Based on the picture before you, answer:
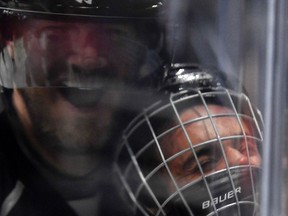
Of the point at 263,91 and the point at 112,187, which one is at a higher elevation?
the point at 263,91

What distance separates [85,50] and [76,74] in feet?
0.13

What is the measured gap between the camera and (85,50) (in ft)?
3.45

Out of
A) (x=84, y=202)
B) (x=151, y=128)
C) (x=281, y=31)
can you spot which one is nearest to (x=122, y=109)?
(x=151, y=128)

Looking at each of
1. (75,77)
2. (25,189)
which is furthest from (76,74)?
(25,189)

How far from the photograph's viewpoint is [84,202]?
109 centimetres

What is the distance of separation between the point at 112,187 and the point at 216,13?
32cm

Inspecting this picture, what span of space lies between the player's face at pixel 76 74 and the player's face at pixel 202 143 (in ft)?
0.35

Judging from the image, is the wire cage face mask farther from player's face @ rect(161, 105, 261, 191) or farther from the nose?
the nose

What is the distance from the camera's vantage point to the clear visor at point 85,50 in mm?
1046

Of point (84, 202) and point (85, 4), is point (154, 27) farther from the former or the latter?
point (84, 202)

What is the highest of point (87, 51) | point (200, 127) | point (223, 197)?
point (87, 51)

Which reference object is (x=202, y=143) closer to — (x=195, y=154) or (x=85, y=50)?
(x=195, y=154)

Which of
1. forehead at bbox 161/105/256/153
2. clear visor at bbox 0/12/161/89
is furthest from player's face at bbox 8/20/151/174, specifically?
forehead at bbox 161/105/256/153

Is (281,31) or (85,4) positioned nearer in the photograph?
(281,31)
